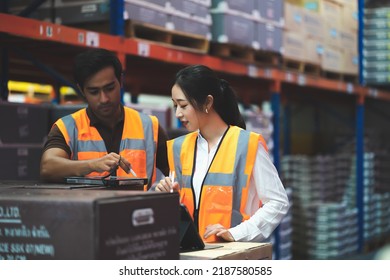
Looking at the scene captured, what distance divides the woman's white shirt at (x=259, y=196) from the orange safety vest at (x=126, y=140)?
519 mm

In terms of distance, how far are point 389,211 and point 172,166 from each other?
8.92m

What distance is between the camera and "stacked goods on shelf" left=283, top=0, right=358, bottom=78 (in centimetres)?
835

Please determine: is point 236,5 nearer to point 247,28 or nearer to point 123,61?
point 247,28

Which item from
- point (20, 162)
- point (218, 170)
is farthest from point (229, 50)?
point (218, 170)

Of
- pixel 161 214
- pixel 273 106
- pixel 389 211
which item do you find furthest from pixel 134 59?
pixel 389 211

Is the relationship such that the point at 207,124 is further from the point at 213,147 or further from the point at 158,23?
the point at 158,23

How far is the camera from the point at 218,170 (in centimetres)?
301

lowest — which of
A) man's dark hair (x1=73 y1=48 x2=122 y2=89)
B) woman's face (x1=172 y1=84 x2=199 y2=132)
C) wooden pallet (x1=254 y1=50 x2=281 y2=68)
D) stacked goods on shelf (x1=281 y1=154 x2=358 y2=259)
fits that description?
stacked goods on shelf (x1=281 y1=154 x2=358 y2=259)

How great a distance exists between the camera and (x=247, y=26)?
718 cm

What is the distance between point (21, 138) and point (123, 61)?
1108 millimetres

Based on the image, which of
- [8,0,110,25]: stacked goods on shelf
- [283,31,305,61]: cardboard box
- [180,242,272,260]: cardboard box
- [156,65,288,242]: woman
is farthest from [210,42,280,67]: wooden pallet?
[180,242,272,260]: cardboard box

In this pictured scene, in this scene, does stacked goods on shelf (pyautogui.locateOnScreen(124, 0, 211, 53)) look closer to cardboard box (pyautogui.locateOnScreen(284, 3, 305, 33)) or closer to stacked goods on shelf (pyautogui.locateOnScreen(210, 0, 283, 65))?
stacked goods on shelf (pyautogui.locateOnScreen(210, 0, 283, 65))

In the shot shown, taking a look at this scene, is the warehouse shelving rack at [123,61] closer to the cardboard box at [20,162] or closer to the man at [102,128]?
the cardboard box at [20,162]

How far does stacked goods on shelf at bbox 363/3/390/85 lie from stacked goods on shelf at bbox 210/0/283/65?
9.84 feet
